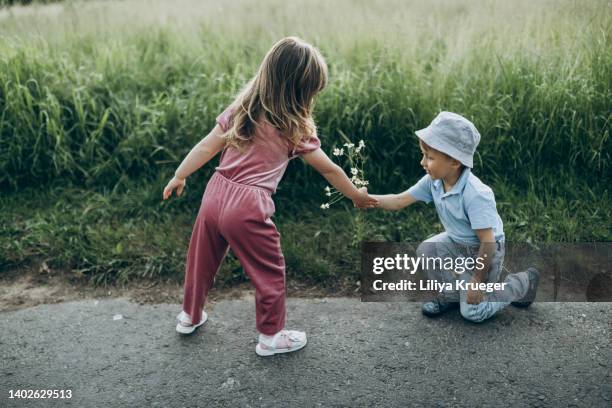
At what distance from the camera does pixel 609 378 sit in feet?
8.75

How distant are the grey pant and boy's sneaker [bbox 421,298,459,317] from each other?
36mm

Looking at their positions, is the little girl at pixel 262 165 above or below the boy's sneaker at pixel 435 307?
above

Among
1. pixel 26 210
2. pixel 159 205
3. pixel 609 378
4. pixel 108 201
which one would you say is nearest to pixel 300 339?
pixel 609 378

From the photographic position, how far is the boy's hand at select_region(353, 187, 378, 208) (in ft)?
10.4

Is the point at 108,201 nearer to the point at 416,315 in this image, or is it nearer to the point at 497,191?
the point at 416,315

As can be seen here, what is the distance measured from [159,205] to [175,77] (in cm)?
133

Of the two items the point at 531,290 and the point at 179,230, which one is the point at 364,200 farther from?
the point at 179,230

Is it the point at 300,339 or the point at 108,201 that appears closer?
the point at 300,339

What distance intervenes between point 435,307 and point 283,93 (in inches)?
Result: 54.7

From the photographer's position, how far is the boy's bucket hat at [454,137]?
112 inches

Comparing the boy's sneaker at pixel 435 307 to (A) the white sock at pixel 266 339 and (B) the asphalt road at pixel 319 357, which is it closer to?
(B) the asphalt road at pixel 319 357

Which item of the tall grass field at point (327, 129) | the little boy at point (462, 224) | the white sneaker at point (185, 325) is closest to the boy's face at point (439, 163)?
the little boy at point (462, 224)

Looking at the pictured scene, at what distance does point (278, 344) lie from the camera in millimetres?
2916

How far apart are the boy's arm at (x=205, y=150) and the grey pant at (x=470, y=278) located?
1.24m
